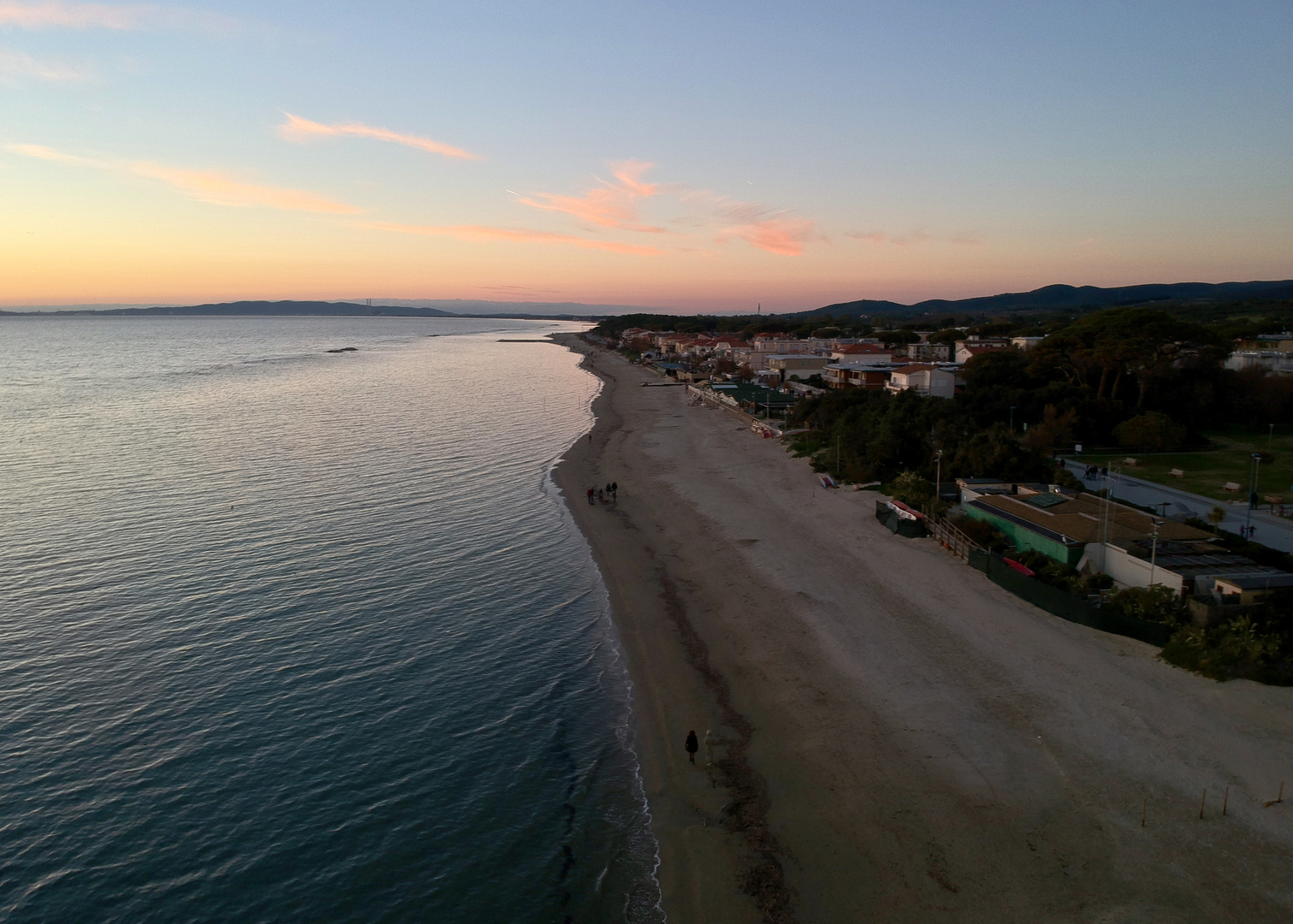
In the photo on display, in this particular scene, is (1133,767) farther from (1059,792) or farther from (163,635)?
(163,635)

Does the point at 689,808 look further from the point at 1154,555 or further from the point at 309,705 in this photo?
the point at 1154,555

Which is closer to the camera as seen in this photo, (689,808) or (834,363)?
(689,808)

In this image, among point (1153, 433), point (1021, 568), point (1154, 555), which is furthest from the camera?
point (1153, 433)

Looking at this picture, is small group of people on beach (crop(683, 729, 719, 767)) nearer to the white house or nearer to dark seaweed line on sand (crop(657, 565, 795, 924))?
dark seaweed line on sand (crop(657, 565, 795, 924))

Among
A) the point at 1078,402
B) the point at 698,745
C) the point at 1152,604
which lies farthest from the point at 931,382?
the point at 698,745

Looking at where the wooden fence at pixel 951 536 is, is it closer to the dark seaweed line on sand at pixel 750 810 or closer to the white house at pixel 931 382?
the dark seaweed line on sand at pixel 750 810

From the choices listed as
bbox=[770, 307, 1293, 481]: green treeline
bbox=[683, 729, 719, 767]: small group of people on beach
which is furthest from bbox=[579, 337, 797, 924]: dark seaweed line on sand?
bbox=[770, 307, 1293, 481]: green treeline
